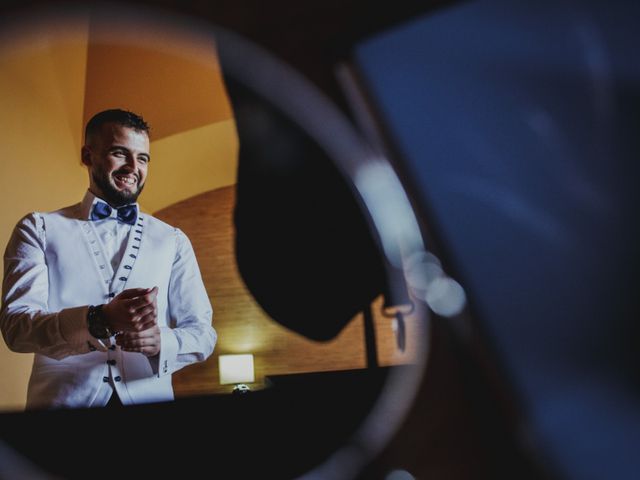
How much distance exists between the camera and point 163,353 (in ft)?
1.50

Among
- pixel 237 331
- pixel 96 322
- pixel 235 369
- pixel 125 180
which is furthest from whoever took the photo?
pixel 237 331

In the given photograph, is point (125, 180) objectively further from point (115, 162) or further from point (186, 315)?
point (186, 315)

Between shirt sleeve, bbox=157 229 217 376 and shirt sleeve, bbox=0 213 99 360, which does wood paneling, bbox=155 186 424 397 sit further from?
shirt sleeve, bbox=0 213 99 360

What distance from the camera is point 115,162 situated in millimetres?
520

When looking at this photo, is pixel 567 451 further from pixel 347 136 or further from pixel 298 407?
pixel 347 136

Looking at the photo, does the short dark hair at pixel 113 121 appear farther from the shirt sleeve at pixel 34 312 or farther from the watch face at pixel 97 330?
the watch face at pixel 97 330

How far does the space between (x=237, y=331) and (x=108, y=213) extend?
23.1 inches

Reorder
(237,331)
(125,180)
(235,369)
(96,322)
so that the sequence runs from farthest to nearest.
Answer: (237,331) < (235,369) < (125,180) < (96,322)

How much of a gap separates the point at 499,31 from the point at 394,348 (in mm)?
345

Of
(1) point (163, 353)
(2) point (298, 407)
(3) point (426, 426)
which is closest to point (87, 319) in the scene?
(1) point (163, 353)

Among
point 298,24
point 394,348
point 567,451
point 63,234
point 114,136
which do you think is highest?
point 298,24

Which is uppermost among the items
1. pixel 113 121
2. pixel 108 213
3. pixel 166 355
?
pixel 113 121

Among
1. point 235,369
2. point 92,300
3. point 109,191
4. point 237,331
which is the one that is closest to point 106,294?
point 92,300

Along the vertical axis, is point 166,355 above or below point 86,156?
below
